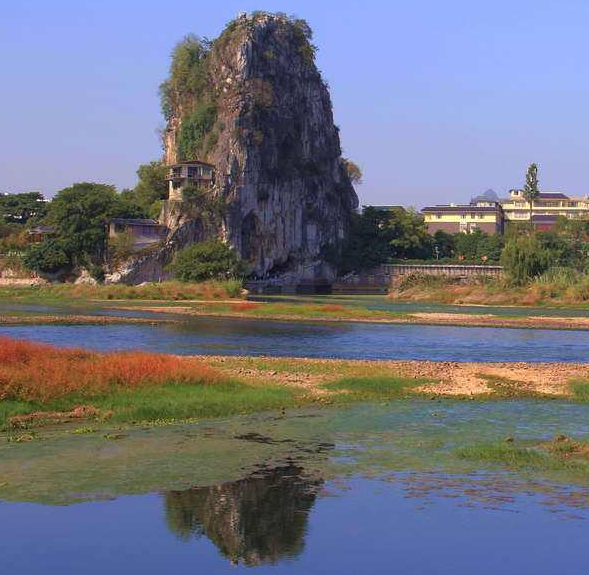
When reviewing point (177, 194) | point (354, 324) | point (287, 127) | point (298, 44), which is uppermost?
point (298, 44)

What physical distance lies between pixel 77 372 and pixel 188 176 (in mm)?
115431

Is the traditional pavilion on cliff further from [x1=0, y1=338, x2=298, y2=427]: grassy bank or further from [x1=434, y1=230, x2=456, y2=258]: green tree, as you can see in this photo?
[x1=0, y1=338, x2=298, y2=427]: grassy bank

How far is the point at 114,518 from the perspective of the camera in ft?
54.7

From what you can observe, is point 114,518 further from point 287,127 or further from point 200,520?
point 287,127

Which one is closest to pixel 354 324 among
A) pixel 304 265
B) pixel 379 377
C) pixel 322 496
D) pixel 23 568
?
pixel 379 377

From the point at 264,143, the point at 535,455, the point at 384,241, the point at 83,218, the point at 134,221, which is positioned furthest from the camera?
the point at 384,241

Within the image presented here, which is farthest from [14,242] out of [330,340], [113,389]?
[113,389]

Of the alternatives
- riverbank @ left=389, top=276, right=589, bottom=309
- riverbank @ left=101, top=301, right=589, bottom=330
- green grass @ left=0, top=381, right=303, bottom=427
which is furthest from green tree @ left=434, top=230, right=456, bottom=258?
green grass @ left=0, top=381, right=303, bottom=427

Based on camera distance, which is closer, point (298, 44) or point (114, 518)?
point (114, 518)

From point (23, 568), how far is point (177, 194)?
128 metres

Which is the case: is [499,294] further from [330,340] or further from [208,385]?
[208,385]

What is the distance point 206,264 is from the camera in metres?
115

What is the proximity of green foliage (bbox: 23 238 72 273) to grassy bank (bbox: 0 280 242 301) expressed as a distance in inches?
708

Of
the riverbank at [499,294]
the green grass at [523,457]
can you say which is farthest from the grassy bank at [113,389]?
the riverbank at [499,294]
